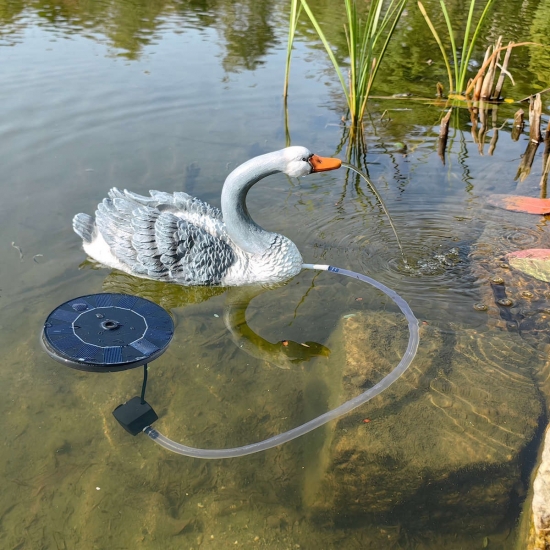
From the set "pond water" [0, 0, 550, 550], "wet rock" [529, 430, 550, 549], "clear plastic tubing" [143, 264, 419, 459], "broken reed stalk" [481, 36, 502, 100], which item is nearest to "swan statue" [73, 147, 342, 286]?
"pond water" [0, 0, 550, 550]

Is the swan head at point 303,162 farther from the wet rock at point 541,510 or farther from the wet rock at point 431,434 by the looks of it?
the wet rock at point 541,510

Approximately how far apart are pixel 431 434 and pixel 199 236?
249cm

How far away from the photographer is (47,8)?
1512cm

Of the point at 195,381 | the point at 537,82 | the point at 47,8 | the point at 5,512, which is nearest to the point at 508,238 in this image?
the point at 195,381

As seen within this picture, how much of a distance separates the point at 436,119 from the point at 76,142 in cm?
555

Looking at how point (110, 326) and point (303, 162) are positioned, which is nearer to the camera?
point (110, 326)

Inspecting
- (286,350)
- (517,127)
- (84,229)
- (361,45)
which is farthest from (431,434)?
(517,127)

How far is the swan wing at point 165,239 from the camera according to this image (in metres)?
4.82

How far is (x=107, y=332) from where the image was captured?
397cm

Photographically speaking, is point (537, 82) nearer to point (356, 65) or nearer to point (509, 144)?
point (509, 144)

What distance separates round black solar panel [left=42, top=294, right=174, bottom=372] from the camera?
12.3 ft

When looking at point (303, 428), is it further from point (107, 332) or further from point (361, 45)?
point (361, 45)

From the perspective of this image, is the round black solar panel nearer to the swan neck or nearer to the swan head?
the swan neck

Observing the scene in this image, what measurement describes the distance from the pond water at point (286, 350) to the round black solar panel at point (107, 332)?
20cm
